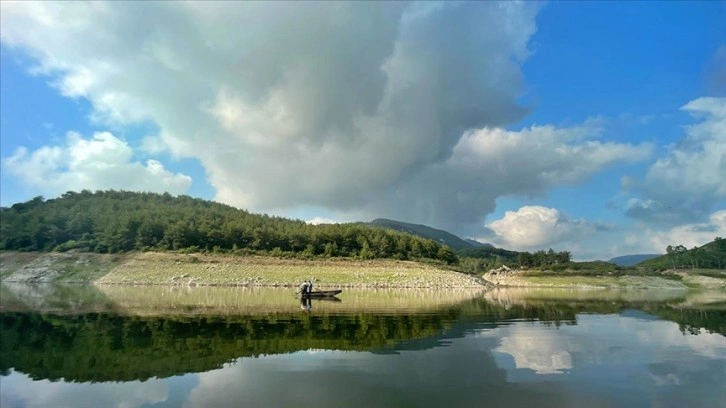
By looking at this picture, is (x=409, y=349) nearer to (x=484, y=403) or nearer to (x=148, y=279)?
(x=484, y=403)

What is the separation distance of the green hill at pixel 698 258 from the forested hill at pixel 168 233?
320 feet

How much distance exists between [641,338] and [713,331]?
701 centimetres

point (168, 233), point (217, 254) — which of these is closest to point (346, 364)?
point (217, 254)

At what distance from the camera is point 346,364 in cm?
1473

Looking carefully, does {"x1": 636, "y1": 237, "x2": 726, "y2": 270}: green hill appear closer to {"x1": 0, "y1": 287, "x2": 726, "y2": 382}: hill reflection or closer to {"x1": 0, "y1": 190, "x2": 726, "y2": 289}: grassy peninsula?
{"x1": 0, "y1": 190, "x2": 726, "y2": 289}: grassy peninsula

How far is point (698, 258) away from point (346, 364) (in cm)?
20899

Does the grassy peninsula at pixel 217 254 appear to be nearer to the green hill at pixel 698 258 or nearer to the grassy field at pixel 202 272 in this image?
the grassy field at pixel 202 272

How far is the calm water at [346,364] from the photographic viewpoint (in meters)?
11.1

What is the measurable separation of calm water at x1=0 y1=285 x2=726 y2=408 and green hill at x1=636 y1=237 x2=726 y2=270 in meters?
175

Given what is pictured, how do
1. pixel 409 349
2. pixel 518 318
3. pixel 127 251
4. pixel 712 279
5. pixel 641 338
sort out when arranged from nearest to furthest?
pixel 409 349, pixel 641 338, pixel 518 318, pixel 127 251, pixel 712 279

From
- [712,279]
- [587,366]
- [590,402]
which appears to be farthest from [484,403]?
[712,279]

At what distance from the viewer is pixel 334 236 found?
126375 millimetres

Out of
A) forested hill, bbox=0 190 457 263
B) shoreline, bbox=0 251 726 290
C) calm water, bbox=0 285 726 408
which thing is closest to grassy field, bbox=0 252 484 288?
shoreline, bbox=0 251 726 290

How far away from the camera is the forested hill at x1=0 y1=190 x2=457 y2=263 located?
94.6 meters
